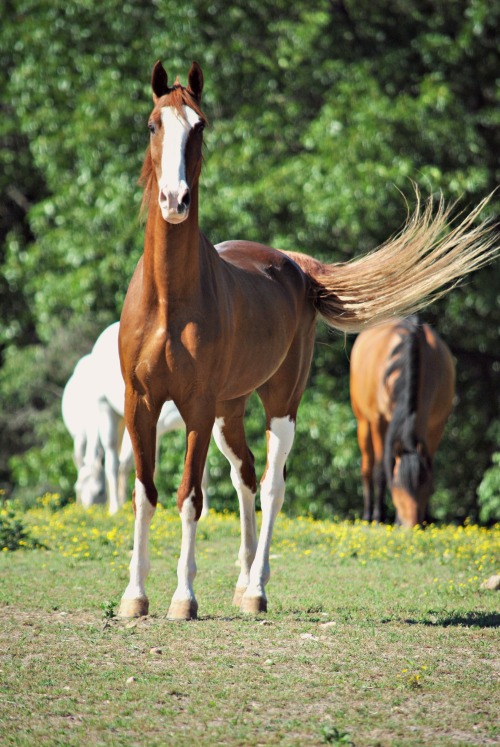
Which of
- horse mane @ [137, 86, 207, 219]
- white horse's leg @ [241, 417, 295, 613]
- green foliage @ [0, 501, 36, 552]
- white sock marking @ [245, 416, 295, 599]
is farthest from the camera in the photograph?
green foliage @ [0, 501, 36, 552]

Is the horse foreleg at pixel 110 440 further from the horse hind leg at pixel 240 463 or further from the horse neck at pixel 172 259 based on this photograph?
the horse neck at pixel 172 259

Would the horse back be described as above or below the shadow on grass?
above

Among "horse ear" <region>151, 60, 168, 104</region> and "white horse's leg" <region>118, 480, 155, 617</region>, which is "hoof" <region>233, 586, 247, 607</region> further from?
"horse ear" <region>151, 60, 168, 104</region>

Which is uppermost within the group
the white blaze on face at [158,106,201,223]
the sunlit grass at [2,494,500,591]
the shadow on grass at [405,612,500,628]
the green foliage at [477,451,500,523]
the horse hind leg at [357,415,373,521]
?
the white blaze on face at [158,106,201,223]

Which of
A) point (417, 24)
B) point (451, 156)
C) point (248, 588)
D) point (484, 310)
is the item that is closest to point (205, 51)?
point (417, 24)

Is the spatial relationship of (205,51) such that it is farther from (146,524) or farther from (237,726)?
(237,726)

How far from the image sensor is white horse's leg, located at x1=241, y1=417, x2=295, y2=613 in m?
6.01

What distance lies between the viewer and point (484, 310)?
14227mm

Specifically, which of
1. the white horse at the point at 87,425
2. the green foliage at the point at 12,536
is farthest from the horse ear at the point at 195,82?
the white horse at the point at 87,425

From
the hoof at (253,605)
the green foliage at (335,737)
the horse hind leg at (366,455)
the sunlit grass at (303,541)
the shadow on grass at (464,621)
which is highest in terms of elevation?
the horse hind leg at (366,455)

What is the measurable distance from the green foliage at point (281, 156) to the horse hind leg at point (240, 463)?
7091 millimetres

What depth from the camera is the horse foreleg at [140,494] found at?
18.6ft

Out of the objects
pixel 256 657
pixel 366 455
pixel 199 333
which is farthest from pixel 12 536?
pixel 366 455

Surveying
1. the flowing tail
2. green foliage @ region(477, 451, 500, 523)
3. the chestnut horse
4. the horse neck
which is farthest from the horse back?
the horse neck
